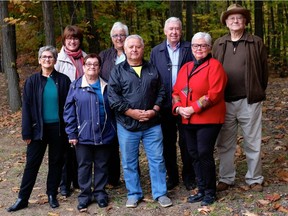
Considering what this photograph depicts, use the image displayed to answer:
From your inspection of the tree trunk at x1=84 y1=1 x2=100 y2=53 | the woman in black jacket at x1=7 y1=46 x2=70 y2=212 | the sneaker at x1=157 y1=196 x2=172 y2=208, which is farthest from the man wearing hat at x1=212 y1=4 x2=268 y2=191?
the tree trunk at x1=84 y1=1 x2=100 y2=53

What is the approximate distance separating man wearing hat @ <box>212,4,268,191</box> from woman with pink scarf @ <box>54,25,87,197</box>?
1910 mm

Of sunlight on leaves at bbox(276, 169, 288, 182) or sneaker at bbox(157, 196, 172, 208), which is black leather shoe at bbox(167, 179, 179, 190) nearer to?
sneaker at bbox(157, 196, 172, 208)

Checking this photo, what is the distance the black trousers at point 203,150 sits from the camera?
15.4 ft

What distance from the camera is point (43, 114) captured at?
194 inches

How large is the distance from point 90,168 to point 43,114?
956 millimetres

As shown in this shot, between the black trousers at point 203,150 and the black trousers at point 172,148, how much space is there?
36 cm

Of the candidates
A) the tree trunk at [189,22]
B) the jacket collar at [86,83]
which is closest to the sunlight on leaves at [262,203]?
the jacket collar at [86,83]

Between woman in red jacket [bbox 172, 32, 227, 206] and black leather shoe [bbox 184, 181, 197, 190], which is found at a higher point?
woman in red jacket [bbox 172, 32, 227, 206]

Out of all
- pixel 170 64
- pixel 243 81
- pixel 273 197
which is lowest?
pixel 273 197

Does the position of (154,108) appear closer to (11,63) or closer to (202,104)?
(202,104)

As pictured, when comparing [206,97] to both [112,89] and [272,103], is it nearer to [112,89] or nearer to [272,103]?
[112,89]

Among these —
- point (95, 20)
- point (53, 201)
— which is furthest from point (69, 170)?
point (95, 20)

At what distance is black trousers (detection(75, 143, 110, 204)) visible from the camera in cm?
504

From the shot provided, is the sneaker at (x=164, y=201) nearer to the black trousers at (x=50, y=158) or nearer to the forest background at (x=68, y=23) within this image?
the black trousers at (x=50, y=158)
